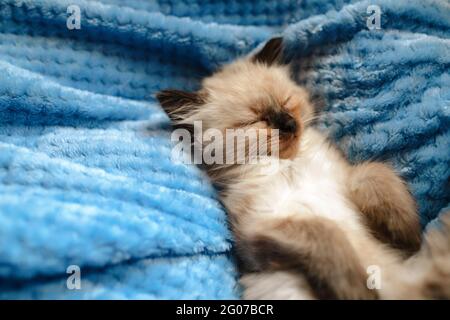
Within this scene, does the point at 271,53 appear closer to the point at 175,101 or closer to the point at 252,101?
the point at 252,101

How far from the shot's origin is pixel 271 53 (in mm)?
1466

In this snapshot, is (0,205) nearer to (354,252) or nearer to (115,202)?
(115,202)

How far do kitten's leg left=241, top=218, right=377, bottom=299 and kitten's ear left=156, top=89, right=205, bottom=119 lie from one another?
474mm

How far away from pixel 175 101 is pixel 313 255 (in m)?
0.65

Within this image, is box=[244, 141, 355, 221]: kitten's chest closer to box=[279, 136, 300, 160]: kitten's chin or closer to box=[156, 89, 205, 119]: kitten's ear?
box=[279, 136, 300, 160]: kitten's chin

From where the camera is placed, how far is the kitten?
102 cm

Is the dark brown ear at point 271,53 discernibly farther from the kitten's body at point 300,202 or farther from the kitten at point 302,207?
the kitten's body at point 300,202

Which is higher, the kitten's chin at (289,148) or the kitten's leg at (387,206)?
the kitten's chin at (289,148)

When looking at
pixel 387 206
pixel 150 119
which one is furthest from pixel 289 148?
pixel 150 119

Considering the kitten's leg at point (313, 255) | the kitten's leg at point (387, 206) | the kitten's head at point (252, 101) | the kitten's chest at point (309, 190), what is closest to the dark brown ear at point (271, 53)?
the kitten's head at point (252, 101)

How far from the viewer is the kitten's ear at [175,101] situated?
1377mm

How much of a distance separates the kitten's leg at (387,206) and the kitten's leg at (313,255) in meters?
0.14

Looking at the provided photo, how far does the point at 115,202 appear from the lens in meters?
1.11

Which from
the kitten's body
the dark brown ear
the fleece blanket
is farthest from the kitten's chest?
the dark brown ear
